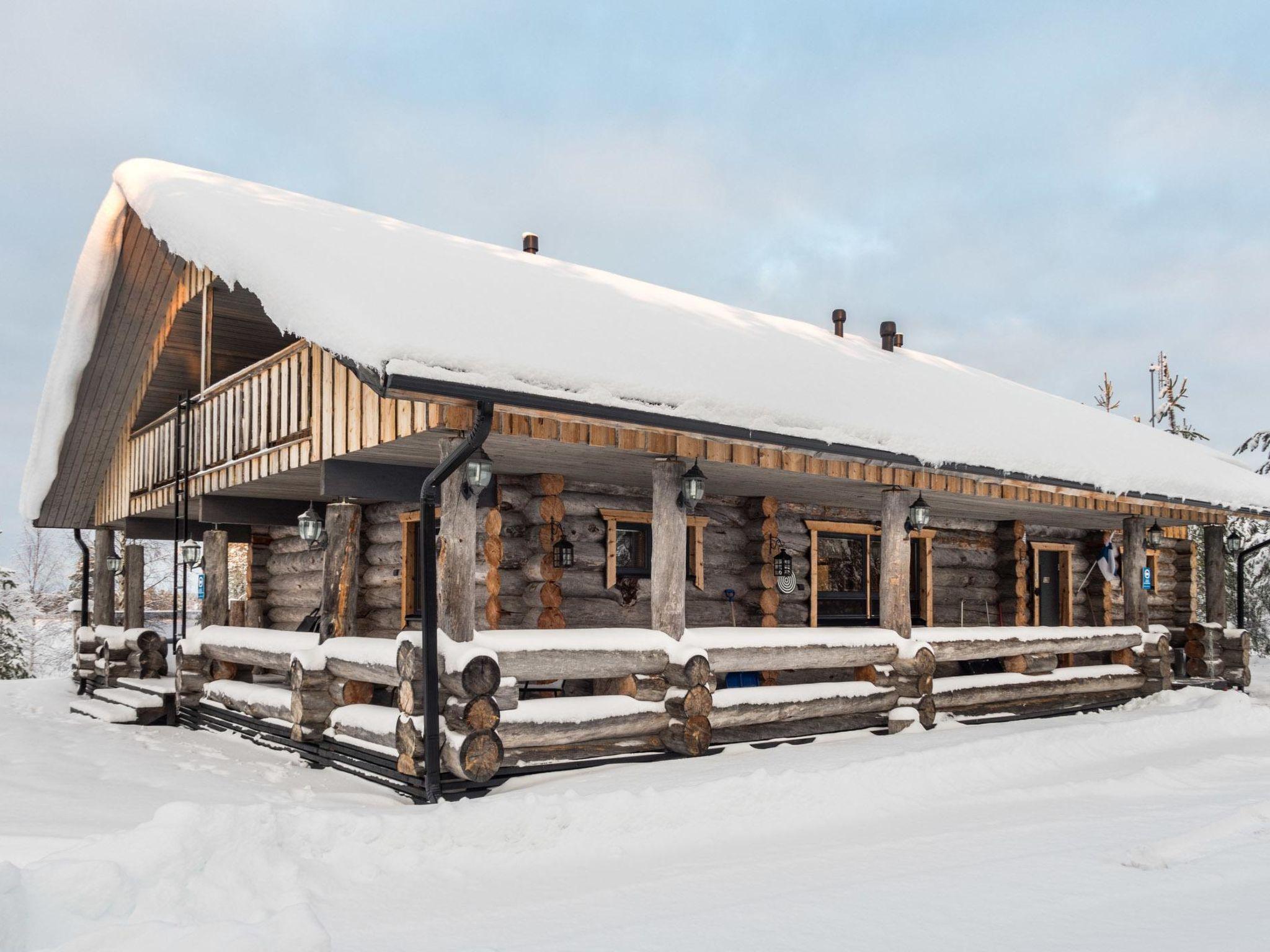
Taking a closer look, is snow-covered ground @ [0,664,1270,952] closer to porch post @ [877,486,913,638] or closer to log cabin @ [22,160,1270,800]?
log cabin @ [22,160,1270,800]

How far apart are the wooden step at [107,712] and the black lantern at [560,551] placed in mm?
5774

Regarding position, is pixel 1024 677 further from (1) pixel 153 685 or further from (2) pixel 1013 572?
(1) pixel 153 685

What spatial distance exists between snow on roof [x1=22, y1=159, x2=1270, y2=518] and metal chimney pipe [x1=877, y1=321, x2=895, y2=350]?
1.02m

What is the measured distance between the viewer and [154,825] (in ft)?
16.4

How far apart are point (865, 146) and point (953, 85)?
53.7 metres

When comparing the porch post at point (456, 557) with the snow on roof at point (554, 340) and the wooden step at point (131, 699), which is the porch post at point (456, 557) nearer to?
the snow on roof at point (554, 340)

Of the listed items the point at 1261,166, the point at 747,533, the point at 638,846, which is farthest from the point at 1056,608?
the point at 1261,166

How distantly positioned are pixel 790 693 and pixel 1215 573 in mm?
9422

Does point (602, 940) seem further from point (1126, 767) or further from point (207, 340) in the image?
point (207, 340)

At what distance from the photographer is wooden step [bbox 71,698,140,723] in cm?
1204

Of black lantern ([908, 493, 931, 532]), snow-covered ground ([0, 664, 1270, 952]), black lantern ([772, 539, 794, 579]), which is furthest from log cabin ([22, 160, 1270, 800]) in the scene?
snow-covered ground ([0, 664, 1270, 952])

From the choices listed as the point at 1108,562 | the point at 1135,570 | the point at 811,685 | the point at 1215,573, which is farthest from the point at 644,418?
the point at 1215,573

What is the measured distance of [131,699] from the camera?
41.4 feet

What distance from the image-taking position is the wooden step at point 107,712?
12.0 m
